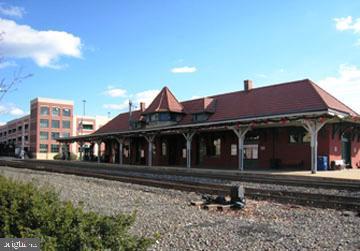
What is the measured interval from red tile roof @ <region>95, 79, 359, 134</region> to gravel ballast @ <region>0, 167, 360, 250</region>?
17.0 metres

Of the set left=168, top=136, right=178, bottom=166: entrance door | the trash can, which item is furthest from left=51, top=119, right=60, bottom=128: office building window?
the trash can

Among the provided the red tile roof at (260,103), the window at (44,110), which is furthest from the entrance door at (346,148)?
the window at (44,110)

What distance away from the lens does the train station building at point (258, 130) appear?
27188 millimetres

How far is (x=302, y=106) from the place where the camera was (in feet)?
94.3

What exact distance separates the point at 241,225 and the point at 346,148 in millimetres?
25329

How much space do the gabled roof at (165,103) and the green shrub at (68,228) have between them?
120ft

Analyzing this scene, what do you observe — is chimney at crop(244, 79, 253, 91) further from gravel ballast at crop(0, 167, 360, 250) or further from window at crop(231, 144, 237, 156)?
gravel ballast at crop(0, 167, 360, 250)

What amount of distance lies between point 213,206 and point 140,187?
6980 mm

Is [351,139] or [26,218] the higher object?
[351,139]

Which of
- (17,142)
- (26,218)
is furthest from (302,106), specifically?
(17,142)

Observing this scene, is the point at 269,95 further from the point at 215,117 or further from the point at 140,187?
the point at 140,187

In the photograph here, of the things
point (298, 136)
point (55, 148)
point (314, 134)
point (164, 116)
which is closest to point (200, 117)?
point (164, 116)

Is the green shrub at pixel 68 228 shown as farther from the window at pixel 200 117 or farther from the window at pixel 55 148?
the window at pixel 55 148

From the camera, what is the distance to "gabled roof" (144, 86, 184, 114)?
139 ft
